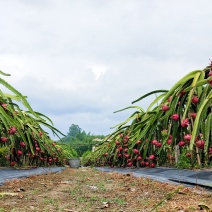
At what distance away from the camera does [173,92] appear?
5598 mm

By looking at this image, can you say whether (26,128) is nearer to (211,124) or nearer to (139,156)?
(139,156)

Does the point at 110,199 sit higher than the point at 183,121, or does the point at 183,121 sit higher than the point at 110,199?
the point at 183,121

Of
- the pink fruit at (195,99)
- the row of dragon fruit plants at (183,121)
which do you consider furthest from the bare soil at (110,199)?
the pink fruit at (195,99)

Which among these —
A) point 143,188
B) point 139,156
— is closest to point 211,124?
point 143,188

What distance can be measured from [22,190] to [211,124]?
93.8 inches

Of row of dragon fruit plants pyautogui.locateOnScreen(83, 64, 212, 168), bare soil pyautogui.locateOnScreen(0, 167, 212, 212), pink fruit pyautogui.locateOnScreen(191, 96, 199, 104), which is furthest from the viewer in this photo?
pink fruit pyautogui.locateOnScreen(191, 96, 199, 104)

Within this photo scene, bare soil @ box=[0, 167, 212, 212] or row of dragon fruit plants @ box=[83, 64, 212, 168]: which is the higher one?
row of dragon fruit plants @ box=[83, 64, 212, 168]

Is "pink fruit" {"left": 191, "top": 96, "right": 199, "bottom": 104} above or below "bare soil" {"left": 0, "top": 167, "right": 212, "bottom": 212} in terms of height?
above

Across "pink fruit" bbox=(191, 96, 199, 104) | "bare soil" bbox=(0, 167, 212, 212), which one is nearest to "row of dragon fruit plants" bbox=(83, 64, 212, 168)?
"pink fruit" bbox=(191, 96, 199, 104)

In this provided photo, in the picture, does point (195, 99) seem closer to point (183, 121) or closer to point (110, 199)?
point (183, 121)

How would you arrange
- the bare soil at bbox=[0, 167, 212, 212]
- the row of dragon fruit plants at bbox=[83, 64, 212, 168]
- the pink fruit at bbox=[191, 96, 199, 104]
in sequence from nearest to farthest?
the bare soil at bbox=[0, 167, 212, 212], the row of dragon fruit plants at bbox=[83, 64, 212, 168], the pink fruit at bbox=[191, 96, 199, 104]

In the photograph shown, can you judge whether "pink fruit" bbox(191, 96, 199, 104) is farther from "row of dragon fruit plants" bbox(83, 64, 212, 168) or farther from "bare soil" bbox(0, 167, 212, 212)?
"bare soil" bbox(0, 167, 212, 212)

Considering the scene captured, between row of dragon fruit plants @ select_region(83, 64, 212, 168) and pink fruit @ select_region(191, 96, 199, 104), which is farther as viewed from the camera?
pink fruit @ select_region(191, 96, 199, 104)

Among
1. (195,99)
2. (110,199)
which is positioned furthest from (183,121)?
(110,199)
